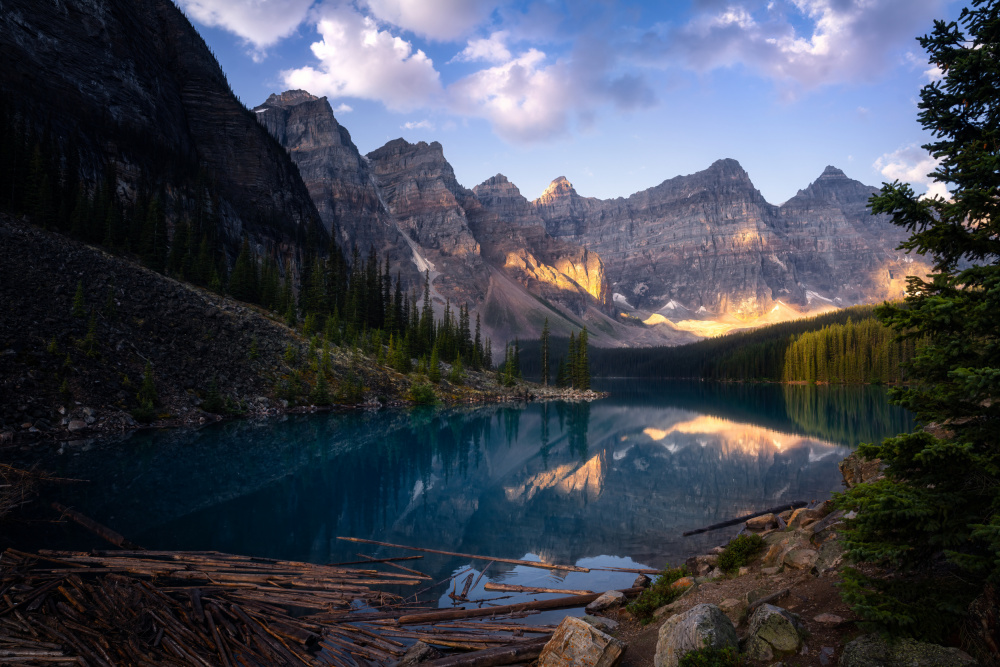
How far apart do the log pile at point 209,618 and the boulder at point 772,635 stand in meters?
3.57

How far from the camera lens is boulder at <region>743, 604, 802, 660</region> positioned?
678 cm

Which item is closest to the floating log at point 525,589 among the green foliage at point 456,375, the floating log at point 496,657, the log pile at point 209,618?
the log pile at point 209,618

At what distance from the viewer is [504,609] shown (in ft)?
37.1

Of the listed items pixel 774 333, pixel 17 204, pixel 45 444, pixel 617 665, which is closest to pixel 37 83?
pixel 17 204

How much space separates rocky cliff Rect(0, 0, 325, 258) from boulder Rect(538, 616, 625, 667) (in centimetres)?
8989

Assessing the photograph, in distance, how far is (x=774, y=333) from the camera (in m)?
190

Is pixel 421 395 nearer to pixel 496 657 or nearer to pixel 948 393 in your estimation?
pixel 496 657

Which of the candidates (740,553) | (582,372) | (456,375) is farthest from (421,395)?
(740,553)

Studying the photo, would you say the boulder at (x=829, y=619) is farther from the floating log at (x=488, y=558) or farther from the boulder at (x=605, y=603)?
the floating log at (x=488, y=558)

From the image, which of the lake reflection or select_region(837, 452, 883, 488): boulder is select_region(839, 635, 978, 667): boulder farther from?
select_region(837, 452, 883, 488): boulder

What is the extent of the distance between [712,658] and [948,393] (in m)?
4.65

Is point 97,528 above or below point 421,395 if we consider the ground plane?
below

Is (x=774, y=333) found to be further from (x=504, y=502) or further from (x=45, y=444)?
(x=45, y=444)

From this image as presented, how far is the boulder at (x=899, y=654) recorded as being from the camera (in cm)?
532
